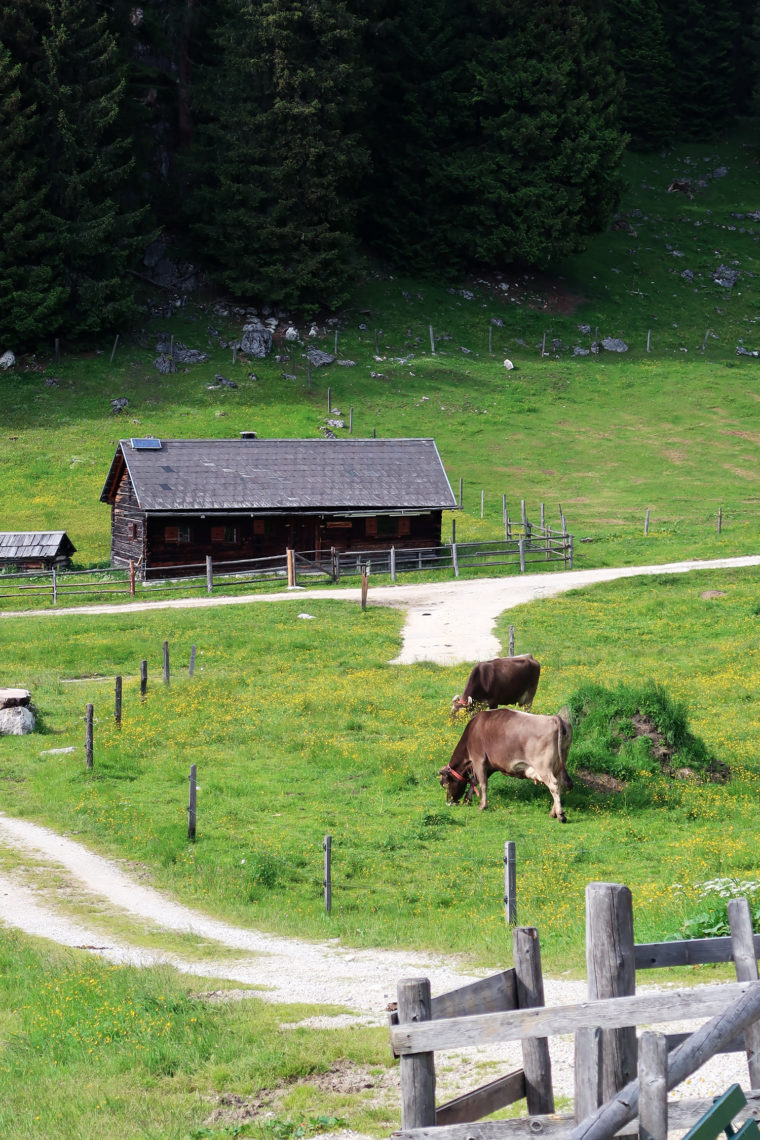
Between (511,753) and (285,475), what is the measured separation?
2806 cm

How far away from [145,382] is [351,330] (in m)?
12.7

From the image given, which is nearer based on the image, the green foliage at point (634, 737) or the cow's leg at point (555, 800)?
the cow's leg at point (555, 800)

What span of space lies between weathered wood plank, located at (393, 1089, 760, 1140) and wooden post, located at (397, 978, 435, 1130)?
10cm

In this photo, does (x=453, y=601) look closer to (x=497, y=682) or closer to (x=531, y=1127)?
(x=497, y=682)

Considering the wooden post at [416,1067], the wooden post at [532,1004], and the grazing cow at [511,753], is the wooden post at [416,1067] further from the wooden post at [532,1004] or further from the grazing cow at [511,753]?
the grazing cow at [511,753]

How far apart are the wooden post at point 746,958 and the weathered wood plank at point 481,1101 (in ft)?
4.01

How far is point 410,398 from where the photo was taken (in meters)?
61.5

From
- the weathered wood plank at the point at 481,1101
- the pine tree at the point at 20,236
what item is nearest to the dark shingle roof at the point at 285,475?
the pine tree at the point at 20,236

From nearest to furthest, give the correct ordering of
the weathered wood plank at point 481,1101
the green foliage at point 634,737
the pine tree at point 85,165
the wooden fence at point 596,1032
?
the wooden fence at point 596,1032, the weathered wood plank at point 481,1101, the green foliage at point 634,737, the pine tree at point 85,165

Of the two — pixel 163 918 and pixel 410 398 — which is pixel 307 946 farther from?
pixel 410 398

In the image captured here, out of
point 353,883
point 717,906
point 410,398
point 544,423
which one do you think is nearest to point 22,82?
point 410,398

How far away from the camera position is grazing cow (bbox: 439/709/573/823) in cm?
1786

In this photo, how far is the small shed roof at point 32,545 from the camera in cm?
4228

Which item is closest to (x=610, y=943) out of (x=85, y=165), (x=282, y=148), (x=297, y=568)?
(x=297, y=568)
